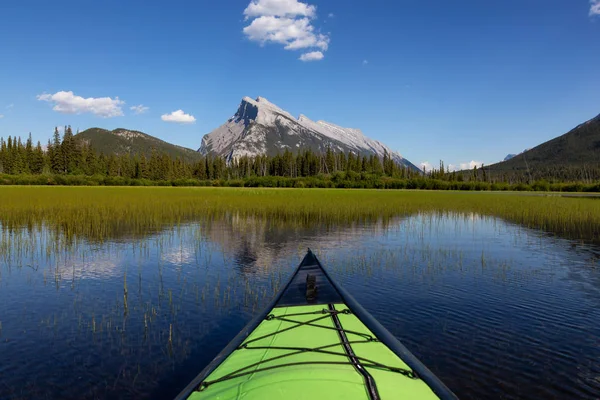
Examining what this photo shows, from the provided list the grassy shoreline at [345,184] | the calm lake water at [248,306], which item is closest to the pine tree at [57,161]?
the grassy shoreline at [345,184]

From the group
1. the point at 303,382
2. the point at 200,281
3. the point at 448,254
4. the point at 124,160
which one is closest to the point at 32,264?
the point at 200,281

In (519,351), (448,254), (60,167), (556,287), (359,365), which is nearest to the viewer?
(359,365)

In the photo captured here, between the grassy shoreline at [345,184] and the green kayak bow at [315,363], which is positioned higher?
the grassy shoreline at [345,184]

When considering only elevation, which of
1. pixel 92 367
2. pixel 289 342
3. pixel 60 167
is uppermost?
pixel 60 167

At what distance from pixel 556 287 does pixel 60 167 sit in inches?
4754

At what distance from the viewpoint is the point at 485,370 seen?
5914 mm

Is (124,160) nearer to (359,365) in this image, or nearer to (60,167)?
(60,167)

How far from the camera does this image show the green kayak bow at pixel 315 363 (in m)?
3.59

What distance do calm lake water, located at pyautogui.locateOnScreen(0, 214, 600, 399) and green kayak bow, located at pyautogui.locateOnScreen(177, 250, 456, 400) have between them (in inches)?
60.3

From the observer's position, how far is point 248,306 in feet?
28.9

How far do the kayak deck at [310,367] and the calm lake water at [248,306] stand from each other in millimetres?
1674

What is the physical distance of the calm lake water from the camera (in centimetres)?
573

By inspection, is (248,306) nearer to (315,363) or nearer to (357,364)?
(315,363)

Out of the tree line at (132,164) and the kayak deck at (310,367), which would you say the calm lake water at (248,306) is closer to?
the kayak deck at (310,367)
